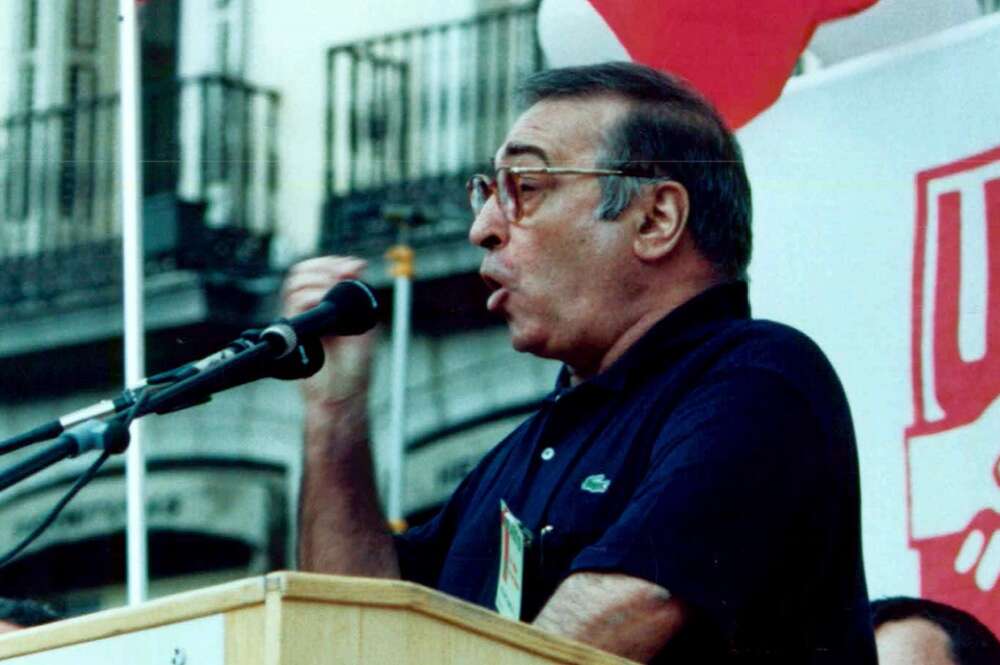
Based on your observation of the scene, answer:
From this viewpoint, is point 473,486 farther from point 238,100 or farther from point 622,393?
point 238,100

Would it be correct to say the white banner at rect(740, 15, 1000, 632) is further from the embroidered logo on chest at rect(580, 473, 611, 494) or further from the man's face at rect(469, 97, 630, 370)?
the embroidered logo on chest at rect(580, 473, 611, 494)

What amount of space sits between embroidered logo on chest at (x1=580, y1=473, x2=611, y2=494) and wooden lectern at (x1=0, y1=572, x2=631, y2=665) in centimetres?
48

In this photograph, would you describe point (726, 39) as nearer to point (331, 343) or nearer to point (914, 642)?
point (914, 642)

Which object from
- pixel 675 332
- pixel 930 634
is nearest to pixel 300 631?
pixel 675 332

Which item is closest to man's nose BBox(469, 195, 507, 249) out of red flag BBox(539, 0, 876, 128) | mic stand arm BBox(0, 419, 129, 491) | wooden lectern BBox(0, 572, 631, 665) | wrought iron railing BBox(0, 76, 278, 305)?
mic stand arm BBox(0, 419, 129, 491)

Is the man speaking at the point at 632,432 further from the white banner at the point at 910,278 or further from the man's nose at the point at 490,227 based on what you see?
the white banner at the point at 910,278

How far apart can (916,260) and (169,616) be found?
1623 mm

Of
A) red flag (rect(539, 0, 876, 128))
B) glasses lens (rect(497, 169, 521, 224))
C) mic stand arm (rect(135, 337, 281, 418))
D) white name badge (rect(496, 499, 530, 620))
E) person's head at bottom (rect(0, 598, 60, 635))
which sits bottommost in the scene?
person's head at bottom (rect(0, 598, 60, 635))

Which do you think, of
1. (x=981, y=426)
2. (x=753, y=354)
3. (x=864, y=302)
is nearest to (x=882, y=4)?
(x=864, y=302)

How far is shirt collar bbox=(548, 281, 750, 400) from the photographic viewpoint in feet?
7.50

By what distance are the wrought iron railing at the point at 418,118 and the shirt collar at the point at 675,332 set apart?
1.08 metres

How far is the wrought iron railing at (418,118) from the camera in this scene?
3.46 m

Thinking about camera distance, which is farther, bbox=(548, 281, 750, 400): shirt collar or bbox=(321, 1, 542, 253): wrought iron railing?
bbox=(321, 1, 542, 253): wrought iron railing

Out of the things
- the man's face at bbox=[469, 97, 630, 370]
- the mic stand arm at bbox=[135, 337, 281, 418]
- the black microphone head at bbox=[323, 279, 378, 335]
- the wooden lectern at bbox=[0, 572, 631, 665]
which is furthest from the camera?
the man's face at bbox=[469, 97, 630, 370]
